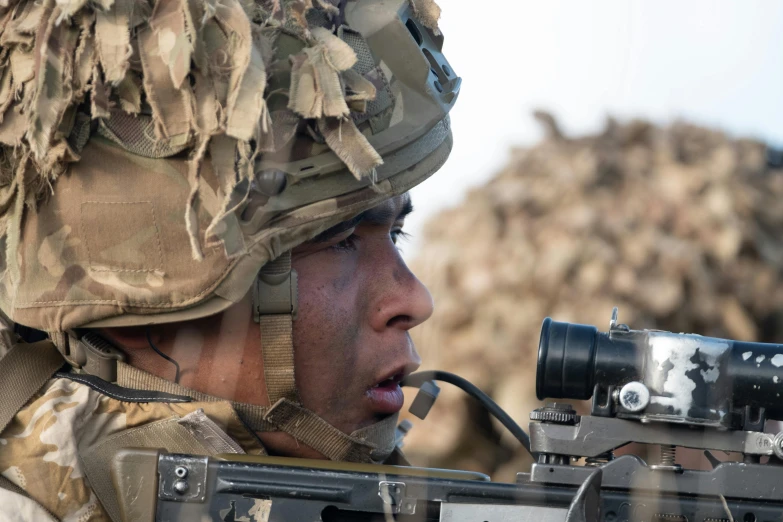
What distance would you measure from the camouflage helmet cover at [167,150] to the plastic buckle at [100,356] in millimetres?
102

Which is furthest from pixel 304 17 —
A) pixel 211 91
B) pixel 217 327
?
pixel 217 327

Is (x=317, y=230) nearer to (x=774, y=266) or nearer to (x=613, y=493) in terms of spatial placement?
(x=613, y=493)

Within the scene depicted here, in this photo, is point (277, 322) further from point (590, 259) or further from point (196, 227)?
point (590, 259)

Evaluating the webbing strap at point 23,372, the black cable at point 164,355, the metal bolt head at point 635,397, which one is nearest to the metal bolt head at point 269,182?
the black cable at point 164,355

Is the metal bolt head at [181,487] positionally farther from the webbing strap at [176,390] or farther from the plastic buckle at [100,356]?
the plastic buckle at [100,356]

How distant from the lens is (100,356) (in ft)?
8.61

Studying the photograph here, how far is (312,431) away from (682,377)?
3.27 feet

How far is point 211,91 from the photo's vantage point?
242 cm

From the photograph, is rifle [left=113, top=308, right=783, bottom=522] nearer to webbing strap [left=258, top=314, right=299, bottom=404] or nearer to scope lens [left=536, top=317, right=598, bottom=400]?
scope lens [left=536, top=317, right=598, bottom=400]

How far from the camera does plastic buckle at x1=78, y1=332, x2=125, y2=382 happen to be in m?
2.62

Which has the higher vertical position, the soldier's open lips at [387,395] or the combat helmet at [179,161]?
the combat helmet at [179,161]

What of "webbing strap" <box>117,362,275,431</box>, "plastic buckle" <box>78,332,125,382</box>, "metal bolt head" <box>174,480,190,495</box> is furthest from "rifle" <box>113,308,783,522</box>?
"plastic buckle" <box>78,332,125,382</box>

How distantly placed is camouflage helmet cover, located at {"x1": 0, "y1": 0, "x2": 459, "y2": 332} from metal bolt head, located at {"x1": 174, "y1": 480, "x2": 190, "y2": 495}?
21.4 inches

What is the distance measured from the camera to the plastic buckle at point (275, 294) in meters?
2.59
